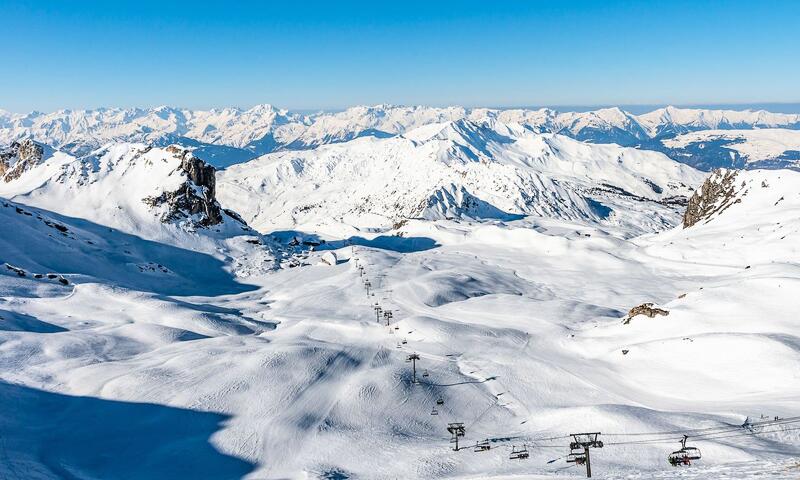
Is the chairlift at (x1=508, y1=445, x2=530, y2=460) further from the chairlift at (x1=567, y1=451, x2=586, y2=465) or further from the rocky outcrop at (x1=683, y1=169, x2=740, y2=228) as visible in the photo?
the rocky outcrop at (x1=683, y1=169, x2=740, y2=228)

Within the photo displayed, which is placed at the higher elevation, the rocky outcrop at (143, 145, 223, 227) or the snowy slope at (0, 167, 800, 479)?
the rocky outcrop at (143, 145, 223, 227)

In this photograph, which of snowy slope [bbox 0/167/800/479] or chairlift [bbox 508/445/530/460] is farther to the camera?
snowy slope [bbox 0/167/800/479]

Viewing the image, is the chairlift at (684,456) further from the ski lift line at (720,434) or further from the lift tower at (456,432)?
the lift tower at (456,432)

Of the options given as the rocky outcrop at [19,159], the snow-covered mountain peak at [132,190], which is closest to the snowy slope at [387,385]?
the snow-covered mountain peak at [132,190]

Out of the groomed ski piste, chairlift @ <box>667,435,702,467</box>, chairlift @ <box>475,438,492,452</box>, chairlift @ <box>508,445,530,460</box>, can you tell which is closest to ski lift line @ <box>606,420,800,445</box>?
the groomed ski piste

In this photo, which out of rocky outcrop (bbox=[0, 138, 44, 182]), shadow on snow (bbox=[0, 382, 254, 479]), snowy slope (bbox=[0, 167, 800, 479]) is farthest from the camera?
rocky outcrop (bbox=[0, 138, 44, 182])

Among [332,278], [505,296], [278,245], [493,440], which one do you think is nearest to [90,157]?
[278,245]
